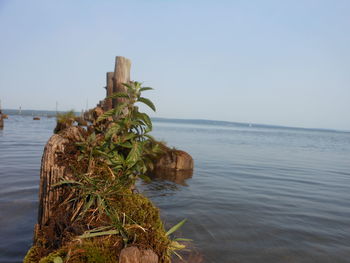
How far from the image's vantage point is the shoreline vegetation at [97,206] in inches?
77.7

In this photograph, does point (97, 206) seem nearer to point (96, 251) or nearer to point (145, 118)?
point (96, 251)

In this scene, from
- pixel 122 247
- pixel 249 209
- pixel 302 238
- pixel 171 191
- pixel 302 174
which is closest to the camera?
pixel 122 247

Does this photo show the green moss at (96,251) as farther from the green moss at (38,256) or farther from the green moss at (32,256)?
the green moss at (32,256)

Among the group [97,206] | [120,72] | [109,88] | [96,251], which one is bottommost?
[96,251]

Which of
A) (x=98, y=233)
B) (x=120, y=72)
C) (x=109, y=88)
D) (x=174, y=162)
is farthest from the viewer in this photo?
(x=174, y=162)

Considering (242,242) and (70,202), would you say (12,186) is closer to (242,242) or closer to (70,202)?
(70,202)

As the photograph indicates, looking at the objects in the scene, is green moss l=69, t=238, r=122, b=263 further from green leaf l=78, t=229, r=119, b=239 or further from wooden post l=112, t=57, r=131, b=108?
wooden post l=112, t=57, r=131, b=108

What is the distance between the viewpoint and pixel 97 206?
95.9 inches

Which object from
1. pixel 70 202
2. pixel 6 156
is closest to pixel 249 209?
pixel 70 202

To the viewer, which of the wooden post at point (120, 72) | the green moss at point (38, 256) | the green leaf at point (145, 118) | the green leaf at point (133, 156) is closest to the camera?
the green moss at point (38, 256)

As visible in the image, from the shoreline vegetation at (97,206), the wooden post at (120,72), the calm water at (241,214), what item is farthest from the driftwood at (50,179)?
the wooden post at (120,72)

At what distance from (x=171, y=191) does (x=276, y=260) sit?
377cm

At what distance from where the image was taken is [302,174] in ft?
33.5

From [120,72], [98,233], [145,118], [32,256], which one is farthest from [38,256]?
[120,72]
